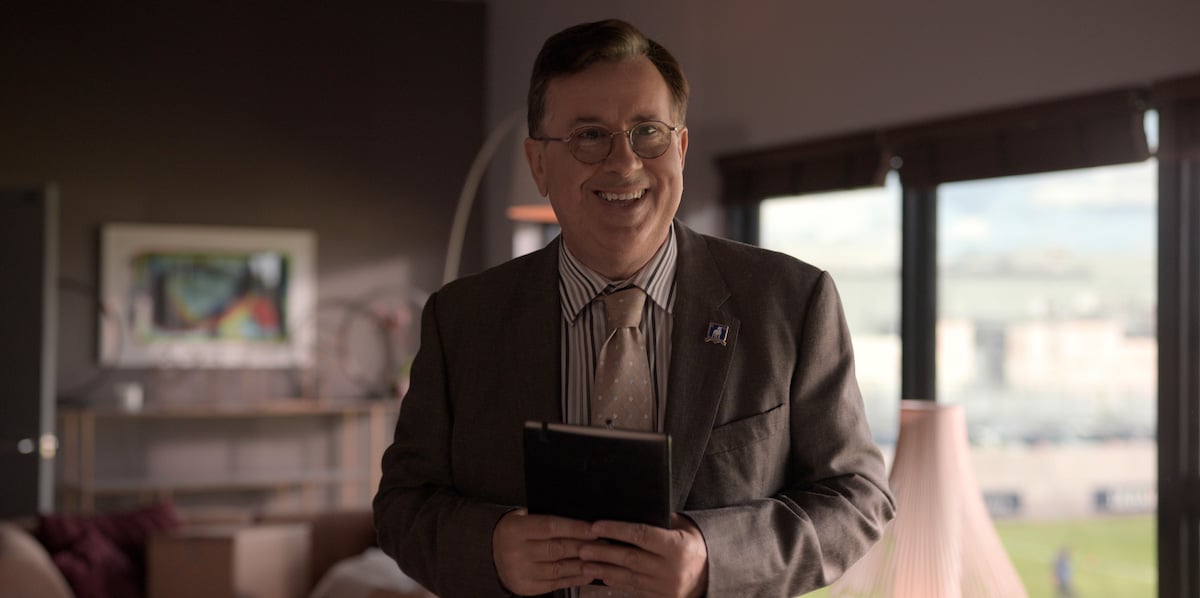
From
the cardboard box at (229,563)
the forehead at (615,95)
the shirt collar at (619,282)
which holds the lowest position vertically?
the cardboard box at (229,563)

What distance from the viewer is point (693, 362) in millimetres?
1511

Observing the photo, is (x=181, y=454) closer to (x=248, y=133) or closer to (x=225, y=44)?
(x=248, y=133)

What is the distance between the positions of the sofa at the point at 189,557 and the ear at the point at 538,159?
10.2 ft

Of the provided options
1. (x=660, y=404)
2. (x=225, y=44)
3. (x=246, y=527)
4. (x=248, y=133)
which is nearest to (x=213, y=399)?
(x=248, y=133)

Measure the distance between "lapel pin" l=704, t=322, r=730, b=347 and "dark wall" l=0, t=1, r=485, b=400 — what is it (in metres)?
6.81

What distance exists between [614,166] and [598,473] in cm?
38

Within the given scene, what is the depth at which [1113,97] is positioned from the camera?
403cm

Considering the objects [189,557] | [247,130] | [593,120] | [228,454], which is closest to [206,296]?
[228,454]

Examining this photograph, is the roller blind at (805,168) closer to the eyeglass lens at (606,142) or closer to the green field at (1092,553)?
the green field at (1092,553)

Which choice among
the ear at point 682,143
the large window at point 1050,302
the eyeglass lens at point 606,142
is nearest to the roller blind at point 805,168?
the large window at point 1050,302

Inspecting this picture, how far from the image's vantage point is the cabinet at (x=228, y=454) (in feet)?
24.2

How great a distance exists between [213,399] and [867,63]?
4.73 meters

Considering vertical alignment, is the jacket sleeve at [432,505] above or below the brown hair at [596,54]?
below

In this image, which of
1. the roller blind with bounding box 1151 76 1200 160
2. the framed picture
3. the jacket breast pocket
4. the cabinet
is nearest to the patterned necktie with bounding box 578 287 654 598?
the jacket breast pocket
